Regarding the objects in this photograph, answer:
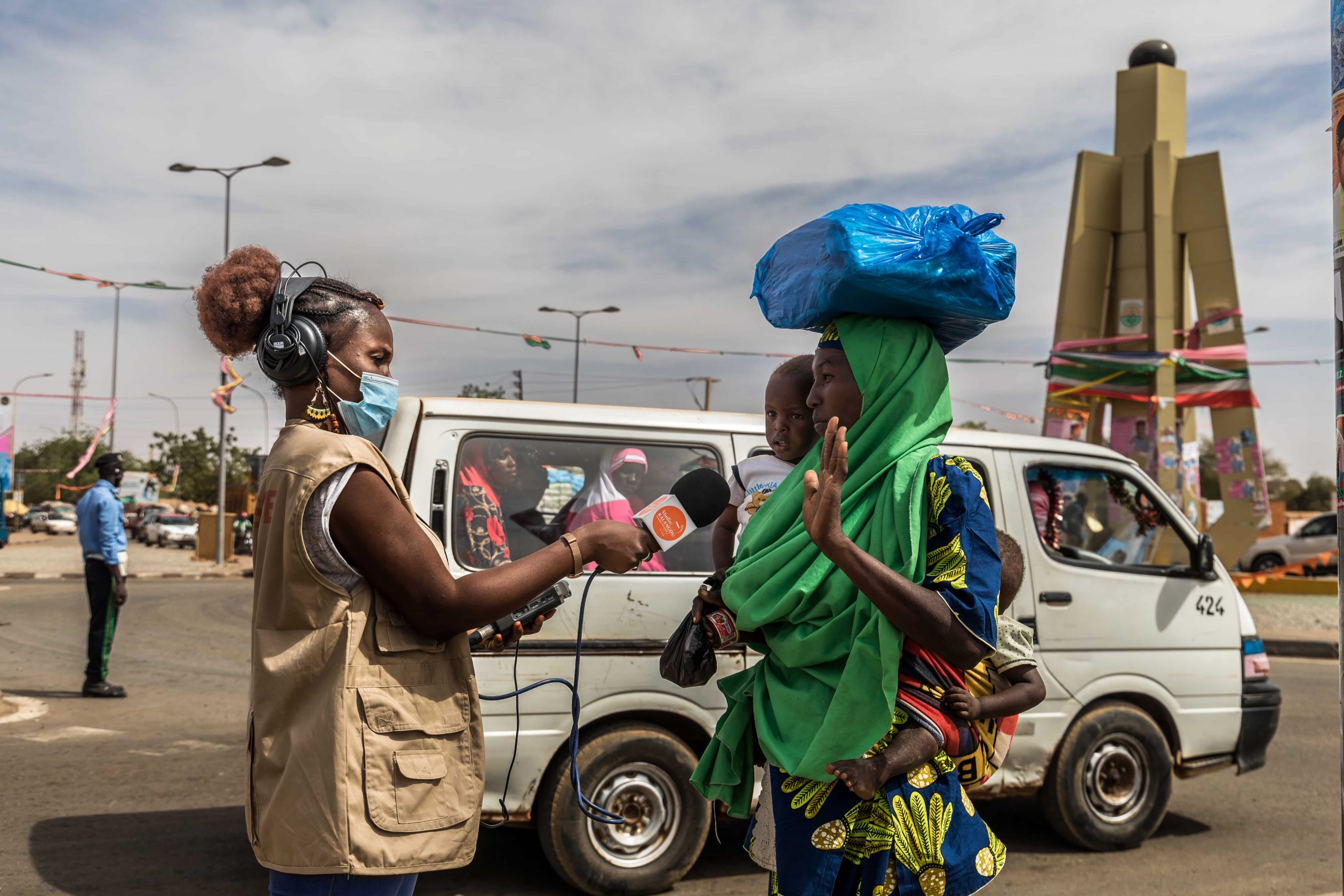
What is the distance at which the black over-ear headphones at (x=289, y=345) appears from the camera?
2.13m

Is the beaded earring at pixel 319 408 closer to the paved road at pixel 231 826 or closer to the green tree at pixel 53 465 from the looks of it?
the paved road at pixel 231 826

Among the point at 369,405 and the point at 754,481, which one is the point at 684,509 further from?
the point at 754,481

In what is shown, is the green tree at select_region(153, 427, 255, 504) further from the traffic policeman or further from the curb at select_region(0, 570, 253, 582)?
the traffic policeman

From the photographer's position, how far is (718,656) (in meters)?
4.64

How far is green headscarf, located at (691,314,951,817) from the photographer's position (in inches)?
78.3

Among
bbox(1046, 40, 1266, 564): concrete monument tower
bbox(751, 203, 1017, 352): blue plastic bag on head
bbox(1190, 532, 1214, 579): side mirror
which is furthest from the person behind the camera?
bbox(1046, 40, 1266, 564): concrete monument tower

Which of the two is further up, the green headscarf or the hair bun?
the hair bun

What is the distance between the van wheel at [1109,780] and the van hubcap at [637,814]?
202cm

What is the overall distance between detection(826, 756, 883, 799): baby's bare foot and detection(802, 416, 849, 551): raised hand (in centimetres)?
42

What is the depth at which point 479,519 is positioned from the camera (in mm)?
4426

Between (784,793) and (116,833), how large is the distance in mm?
4636

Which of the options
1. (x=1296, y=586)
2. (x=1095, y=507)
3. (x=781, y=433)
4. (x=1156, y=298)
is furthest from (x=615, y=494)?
(x=1296, y=586)

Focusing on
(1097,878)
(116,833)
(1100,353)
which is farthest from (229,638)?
(1100,353)

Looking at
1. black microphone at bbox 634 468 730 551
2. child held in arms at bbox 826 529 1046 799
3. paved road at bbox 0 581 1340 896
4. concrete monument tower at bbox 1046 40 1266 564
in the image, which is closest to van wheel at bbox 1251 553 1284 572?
concrete monument tower at bbox 1046 40 1266 564
